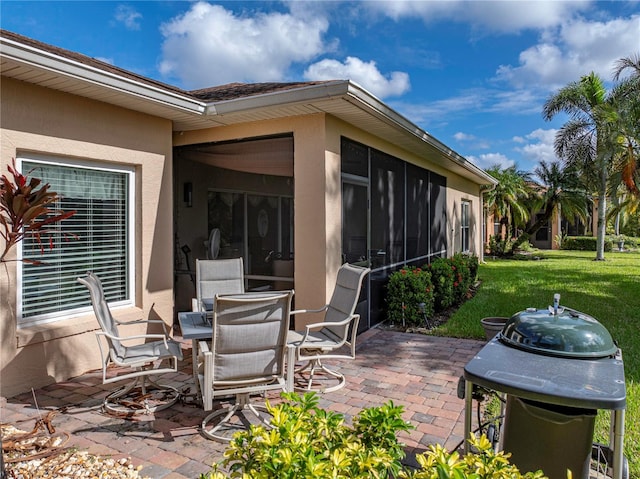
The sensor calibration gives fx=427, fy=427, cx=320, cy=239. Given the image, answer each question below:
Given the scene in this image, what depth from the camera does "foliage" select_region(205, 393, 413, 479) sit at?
A: 1.37 meters

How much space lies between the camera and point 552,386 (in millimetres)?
2035

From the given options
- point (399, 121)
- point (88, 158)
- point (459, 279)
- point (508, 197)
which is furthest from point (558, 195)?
point (88, 158)

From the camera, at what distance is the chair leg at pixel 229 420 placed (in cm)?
347

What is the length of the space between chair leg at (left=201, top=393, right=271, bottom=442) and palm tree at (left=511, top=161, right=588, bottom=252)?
2222cm

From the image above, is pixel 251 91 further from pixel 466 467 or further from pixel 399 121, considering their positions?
pixel 466 467

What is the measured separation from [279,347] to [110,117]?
12.3 feet

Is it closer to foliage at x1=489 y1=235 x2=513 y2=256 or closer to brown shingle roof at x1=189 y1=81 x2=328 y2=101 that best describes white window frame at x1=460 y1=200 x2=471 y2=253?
foliage at x1=489 y1=235 x2=513 y2=256

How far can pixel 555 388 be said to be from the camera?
2016 mm

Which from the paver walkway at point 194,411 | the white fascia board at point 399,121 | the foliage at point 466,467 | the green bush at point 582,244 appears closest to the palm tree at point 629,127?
the white fascia board at point 399,121

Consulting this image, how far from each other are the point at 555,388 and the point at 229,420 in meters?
2.72

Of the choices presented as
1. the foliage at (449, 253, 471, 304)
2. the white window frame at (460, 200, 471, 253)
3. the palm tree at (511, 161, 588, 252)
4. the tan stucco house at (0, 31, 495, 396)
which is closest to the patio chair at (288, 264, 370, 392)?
the tan stucco house at (0, 31, 495, 396)

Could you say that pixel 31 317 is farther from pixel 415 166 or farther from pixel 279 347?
pixel 415 166

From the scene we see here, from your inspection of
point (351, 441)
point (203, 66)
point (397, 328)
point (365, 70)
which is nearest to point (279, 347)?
point (351, 441)

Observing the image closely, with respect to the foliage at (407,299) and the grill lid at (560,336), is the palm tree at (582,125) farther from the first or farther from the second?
the grill lid at (560,336)
